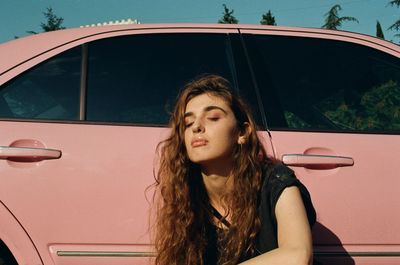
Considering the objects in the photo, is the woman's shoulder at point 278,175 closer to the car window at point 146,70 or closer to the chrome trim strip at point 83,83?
the car window at point 146,70

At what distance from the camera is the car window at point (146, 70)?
1947 millimetres

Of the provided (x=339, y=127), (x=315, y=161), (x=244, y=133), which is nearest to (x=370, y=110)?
(x=339, y=127)

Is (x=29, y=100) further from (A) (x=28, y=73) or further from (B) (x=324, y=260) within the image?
(B) (x=324, y=260)

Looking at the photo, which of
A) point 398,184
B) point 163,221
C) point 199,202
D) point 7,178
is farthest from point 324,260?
point 7,178

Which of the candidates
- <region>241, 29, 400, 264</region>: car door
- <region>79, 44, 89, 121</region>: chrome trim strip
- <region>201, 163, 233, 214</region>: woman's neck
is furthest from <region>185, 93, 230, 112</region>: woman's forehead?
<region>79, 44, 89, 121</region>: chrome trim strip

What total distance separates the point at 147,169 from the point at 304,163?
2.23ft

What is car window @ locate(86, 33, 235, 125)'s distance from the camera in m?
1.95

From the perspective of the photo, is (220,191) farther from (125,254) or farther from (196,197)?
(125,254)

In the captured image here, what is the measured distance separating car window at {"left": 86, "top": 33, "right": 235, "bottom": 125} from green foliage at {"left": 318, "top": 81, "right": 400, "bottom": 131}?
0.55 m

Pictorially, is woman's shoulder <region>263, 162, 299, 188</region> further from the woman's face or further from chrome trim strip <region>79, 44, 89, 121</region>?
chrome trim strip <region>79, 44, 89, 121</region>

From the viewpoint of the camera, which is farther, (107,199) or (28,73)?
(28,73)

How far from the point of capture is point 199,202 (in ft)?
5.80

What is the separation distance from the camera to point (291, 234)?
1.46m

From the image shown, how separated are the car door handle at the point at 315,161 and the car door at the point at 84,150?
1.83ft
